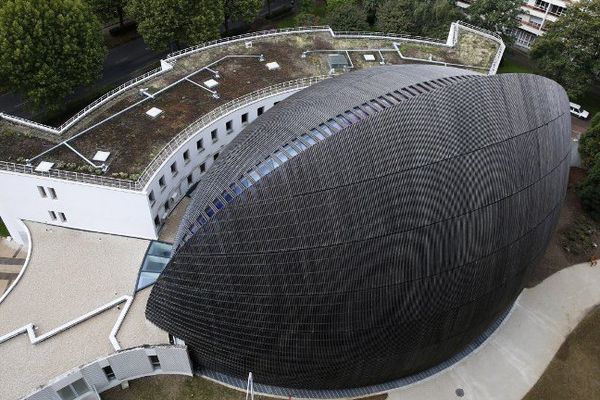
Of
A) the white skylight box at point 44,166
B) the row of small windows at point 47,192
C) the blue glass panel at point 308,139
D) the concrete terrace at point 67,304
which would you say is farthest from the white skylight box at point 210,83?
the blue glass panel at point 308,139

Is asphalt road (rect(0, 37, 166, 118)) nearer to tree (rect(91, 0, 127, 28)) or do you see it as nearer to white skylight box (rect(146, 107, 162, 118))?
tree (rect(91, 0, 127, 28))

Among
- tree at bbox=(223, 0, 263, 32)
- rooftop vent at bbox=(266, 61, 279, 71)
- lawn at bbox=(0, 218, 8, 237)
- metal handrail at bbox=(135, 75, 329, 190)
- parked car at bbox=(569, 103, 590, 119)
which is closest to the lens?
metal handrail at bbox=(135, 75, 329, 190)

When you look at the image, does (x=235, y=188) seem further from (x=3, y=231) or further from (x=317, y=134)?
(x=3, y=231)

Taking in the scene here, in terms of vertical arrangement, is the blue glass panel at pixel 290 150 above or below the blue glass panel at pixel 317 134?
below

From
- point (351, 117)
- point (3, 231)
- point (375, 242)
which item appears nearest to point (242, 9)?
point (3, 231)

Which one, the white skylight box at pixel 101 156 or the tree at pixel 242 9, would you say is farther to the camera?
the tree at pixel 242 9

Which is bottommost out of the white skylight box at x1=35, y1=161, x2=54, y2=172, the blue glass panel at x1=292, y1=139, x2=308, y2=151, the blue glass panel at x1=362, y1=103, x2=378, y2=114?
the white skylight box at x1=35, y1=161, x2=54, y2=172

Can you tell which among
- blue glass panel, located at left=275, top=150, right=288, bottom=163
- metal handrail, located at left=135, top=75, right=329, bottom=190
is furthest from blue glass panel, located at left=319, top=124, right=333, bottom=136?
metal handrail, located at left=135, top=75, right=329, bottom=190

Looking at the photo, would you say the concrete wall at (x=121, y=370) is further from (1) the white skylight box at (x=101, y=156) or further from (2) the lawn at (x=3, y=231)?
(2) the lawn at (x=3, y=231)
